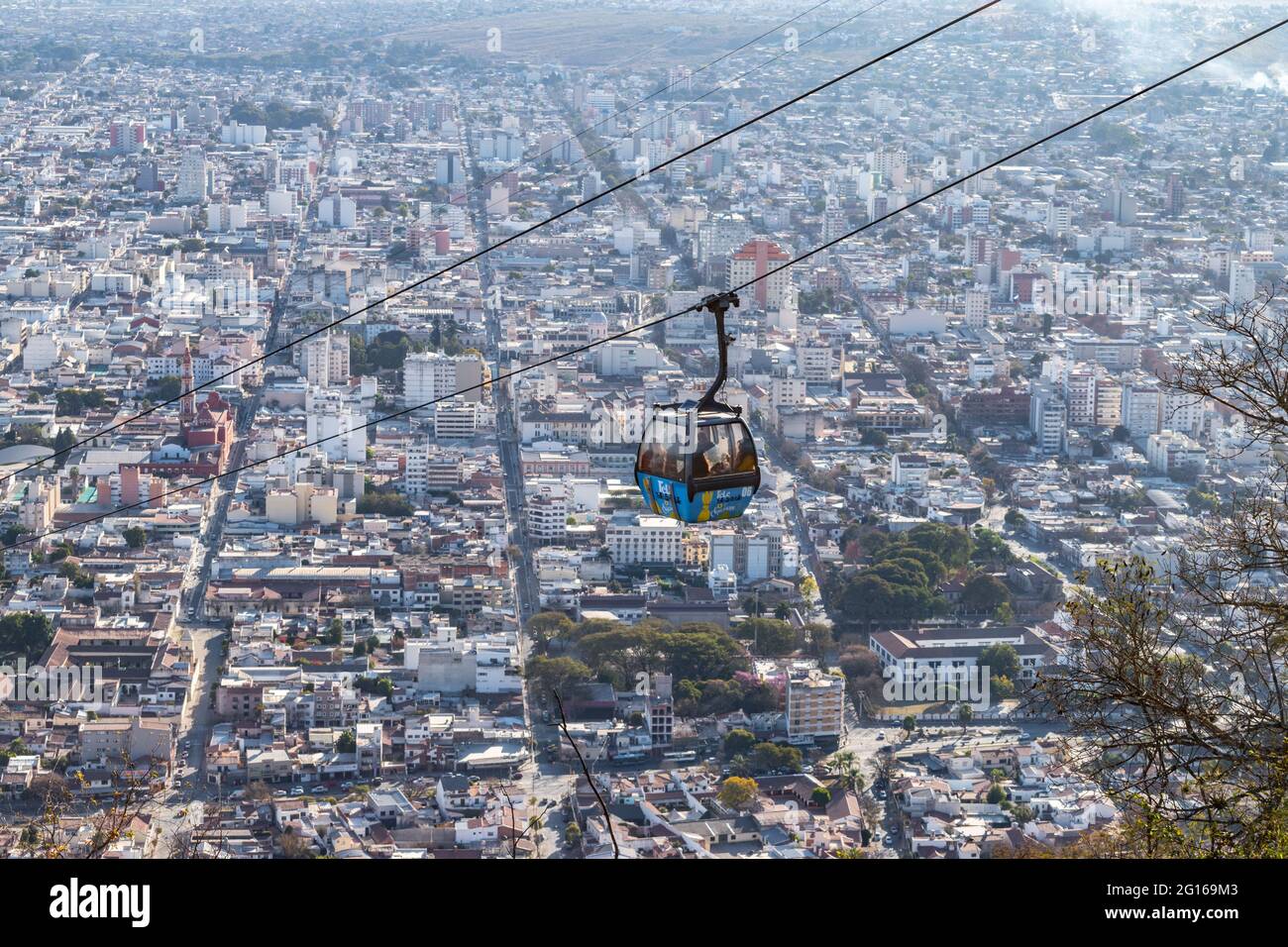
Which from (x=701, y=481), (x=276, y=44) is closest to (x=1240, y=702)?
(x=701, y=481)

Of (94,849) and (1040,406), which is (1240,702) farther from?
(1040,406)

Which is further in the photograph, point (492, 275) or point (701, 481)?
point (492, 275)

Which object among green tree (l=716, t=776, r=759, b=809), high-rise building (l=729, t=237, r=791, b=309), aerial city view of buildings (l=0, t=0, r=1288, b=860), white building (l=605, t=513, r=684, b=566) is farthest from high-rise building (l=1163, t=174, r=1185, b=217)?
green tree (l=716, t=776, r=759, b=809)

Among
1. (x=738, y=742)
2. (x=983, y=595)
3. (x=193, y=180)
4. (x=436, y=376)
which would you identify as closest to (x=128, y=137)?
(x=193, y=180)

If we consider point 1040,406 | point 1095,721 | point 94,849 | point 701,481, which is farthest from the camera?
point 1040,406

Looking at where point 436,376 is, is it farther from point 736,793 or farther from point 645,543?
point 736,793

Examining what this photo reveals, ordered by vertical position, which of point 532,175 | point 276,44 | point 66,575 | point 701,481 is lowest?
point 66,575
